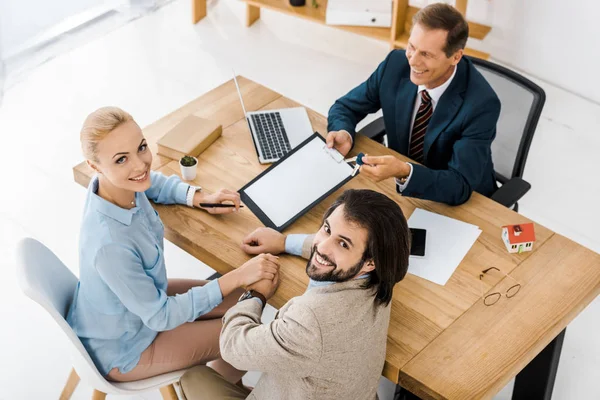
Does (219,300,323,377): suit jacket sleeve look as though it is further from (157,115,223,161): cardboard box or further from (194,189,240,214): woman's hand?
(157,115,223,161): cardboard box

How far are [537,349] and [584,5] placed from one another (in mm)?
2811

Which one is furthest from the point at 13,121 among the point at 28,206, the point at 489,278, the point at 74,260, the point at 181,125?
the point at 489,278

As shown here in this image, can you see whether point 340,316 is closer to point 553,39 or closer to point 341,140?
point 341,140

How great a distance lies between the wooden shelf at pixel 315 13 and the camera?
4.66 metres

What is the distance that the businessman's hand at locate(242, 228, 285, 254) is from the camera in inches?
99.4

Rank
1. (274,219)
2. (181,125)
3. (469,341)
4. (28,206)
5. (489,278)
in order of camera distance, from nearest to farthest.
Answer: (469,341), (489,278), (274,219), (181,125), (28,206)

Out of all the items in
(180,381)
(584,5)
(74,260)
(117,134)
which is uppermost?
(117,134)

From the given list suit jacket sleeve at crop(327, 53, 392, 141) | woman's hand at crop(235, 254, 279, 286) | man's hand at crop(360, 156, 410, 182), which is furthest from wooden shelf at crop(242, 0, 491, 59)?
woman's hand at crop(235, 254, 279, 286)

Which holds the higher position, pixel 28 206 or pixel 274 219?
pixel 274 219

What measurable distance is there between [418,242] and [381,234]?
572mm

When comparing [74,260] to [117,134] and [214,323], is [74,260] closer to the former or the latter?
[214,323]

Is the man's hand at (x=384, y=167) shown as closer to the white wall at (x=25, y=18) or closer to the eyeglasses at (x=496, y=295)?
the eyeglasses at (x=496, y=295)

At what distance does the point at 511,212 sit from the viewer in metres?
2.68

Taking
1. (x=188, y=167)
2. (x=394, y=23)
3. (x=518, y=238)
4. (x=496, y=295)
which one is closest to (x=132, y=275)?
(x=188, y=167)
